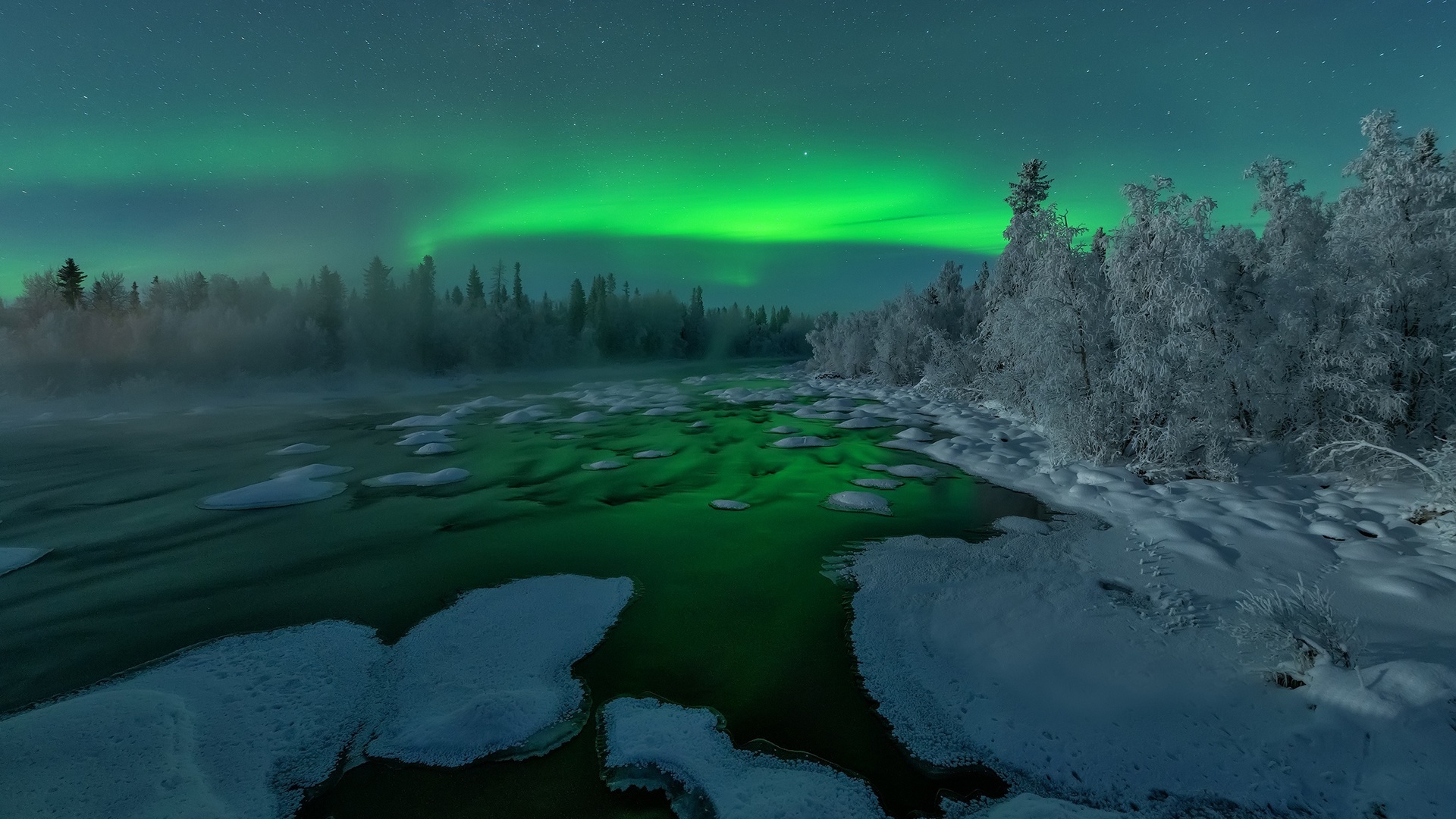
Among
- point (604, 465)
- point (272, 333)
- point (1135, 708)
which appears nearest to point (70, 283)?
point (272, 333)

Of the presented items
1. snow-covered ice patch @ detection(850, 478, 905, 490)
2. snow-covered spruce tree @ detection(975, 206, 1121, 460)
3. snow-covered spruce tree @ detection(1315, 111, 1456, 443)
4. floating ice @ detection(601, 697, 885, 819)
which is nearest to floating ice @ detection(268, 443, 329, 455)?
snow-covered ice patch @ detection(850, 478, 905, 490)

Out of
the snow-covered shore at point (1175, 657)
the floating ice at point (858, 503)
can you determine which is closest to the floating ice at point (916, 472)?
the floating ice at point (858, 503)

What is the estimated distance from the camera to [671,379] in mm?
62000

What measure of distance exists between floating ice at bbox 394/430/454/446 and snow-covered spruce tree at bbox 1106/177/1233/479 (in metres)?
22.7

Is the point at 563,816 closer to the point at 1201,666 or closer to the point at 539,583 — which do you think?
the point at 539,583

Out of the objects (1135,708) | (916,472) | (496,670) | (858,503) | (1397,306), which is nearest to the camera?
(1135,708)

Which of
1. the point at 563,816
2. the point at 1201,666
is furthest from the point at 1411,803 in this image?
the point at 563,816

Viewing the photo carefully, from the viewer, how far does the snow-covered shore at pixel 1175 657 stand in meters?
4.14

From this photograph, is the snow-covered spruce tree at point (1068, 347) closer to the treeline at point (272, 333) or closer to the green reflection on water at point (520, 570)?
the green reflection on water at point (520, 570)

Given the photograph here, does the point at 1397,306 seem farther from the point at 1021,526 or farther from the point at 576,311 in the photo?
the point at 576,311

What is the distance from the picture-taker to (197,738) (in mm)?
4883

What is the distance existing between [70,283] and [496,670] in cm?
6673

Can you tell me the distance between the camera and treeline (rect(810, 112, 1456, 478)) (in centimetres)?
1094

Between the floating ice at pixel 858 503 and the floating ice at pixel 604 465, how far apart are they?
23.9 feet
